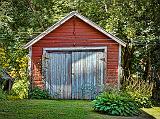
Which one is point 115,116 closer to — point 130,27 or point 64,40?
point 64,40

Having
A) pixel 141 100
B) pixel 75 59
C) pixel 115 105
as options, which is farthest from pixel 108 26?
pixel 115 105

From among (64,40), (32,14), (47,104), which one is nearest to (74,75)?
(64,40)

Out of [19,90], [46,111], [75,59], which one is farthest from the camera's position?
[75,59]

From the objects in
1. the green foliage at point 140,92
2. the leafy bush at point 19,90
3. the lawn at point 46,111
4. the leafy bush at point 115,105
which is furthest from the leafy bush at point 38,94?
the leafy bush at point 115,105

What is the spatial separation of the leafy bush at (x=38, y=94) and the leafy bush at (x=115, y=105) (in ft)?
13.4

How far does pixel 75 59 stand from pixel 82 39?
0.94m

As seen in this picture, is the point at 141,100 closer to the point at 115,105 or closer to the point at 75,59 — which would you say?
the point at 115,105

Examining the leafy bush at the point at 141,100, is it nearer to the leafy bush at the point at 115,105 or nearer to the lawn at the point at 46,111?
the lawn at the point at 46,111

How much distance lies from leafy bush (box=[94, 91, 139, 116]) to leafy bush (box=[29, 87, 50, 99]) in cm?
409

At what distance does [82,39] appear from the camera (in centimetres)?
1695

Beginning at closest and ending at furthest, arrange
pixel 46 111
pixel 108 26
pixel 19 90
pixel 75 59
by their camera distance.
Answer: pixel 46 111, pixel 19 90, pixel 75 59, pixel 108 26

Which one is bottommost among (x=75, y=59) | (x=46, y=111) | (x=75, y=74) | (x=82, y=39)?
(x=46, y=111)

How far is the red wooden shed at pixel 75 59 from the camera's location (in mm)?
16797

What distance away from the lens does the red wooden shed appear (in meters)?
16.8
